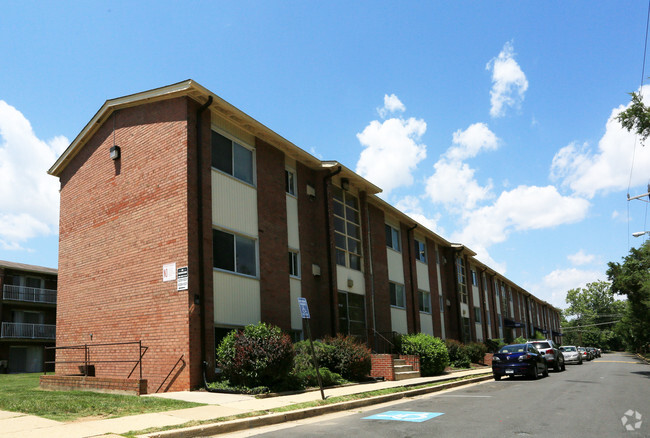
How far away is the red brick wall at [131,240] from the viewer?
14.8 meters

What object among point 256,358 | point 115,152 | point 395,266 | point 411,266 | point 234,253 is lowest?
point 256,358

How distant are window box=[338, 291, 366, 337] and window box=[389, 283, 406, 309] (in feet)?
13.6

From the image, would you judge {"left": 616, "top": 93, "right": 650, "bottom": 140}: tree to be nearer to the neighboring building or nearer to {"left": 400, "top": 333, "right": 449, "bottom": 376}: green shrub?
{"left": 400, "top": 333, "right": 449, "bottom": 376}: green shrub

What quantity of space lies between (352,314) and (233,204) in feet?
27.5

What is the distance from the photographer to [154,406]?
10.9 metres

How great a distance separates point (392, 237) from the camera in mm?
29000

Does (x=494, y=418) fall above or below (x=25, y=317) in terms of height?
below

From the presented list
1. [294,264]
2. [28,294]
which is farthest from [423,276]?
[28,294]

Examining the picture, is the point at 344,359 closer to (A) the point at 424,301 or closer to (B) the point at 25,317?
(A) the point at 424,301

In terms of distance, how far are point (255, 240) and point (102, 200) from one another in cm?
560

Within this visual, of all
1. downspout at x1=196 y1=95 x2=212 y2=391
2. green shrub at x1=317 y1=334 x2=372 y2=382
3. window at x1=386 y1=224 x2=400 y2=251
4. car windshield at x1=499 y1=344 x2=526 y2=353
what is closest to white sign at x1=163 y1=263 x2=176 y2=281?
downspout at x1=196 y1=95 x2=212 y2=391

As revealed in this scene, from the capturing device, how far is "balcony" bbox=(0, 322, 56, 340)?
111ft

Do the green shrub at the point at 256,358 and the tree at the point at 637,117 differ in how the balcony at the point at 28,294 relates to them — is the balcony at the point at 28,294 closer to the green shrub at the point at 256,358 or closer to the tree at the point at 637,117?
the green shrub at the point at 256,358

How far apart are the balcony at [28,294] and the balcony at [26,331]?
167 centimetres
